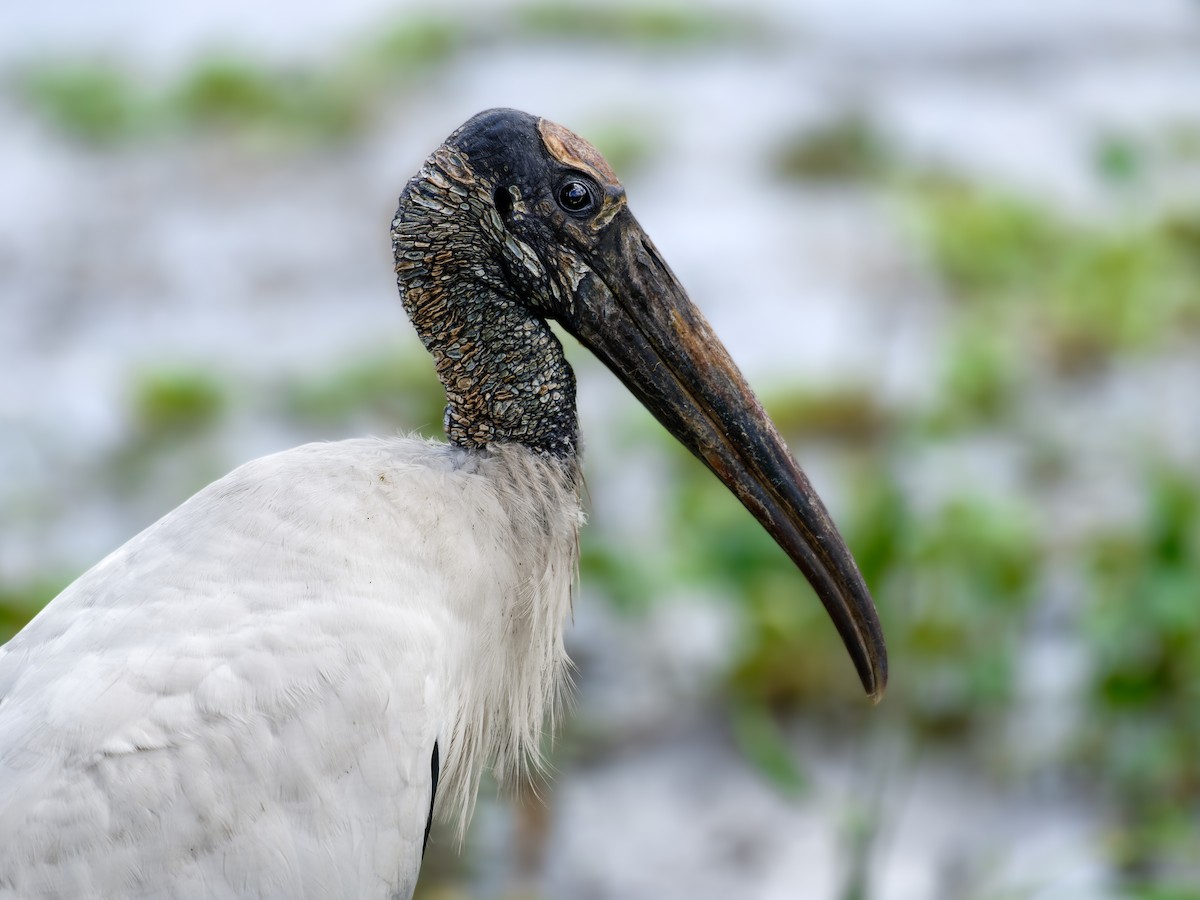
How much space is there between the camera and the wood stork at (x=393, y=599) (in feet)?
6.53

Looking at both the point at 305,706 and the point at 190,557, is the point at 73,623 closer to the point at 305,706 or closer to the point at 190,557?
the point at 190,557

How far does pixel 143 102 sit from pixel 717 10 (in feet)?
11.1

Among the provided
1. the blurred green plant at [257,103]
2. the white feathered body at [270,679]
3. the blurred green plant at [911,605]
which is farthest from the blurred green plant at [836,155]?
the white feathered body at [270,679]

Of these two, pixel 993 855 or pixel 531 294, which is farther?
pixel 993 855

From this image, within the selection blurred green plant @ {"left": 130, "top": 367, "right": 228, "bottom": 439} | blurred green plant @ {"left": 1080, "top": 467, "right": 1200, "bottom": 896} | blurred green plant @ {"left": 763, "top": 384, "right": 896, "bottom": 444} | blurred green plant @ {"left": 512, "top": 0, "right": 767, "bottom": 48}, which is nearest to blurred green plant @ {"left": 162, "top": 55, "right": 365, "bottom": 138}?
blurred green plant @ {"left": 512, "top": 0, "right": 767, "bottom": 48}

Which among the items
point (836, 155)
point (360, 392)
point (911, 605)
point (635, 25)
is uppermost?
point (635, 25)

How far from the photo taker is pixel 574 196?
7.38 ft

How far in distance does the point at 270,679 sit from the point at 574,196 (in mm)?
784

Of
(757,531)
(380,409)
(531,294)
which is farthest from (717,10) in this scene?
(531,294)

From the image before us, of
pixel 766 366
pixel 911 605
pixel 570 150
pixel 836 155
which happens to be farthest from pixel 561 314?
pixel 836 155

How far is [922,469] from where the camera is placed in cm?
491

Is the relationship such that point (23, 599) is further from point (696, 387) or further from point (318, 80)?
point (318, 80)

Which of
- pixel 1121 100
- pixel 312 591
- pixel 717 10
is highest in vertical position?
pixel 717 10

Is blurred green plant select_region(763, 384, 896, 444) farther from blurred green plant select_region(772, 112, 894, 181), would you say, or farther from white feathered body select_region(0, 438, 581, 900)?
white feathered body select_region(0, 438, 581, 900)
